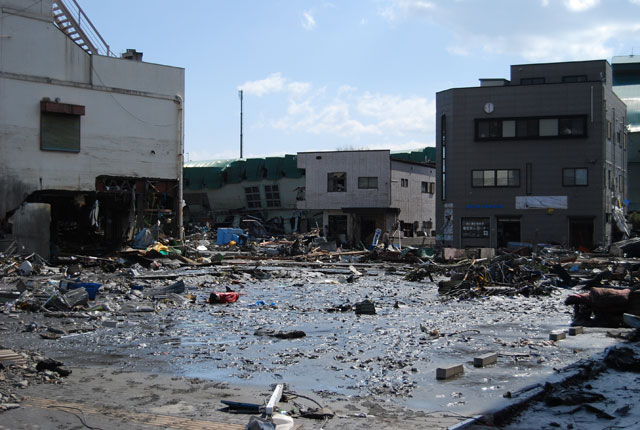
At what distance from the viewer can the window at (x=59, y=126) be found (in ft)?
101

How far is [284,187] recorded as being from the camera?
62.4 meters

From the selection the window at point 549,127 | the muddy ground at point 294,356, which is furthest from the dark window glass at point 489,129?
the muddy ground at point 294,356

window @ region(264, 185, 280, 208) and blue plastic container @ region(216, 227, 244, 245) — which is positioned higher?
window @ region(264, 185, 280, 208)

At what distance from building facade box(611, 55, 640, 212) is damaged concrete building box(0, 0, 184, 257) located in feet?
A: 149

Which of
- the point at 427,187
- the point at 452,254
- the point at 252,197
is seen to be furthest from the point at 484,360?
the point at 252,197

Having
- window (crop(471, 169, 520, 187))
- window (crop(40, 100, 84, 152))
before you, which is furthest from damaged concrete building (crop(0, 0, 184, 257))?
window (crop(471, 169, 520, 187))

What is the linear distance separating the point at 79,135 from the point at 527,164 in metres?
29.2

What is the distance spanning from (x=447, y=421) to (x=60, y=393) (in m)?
4.43

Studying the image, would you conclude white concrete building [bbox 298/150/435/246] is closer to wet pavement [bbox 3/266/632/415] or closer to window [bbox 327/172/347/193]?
window [bbox 327/172/347/193]

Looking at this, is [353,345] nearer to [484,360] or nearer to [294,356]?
[294,356]

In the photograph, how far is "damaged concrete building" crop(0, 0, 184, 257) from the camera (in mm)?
29906

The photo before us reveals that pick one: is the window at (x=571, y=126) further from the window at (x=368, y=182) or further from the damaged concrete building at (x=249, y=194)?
the damaged concrete building at (x=249, y=194)

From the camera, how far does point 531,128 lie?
145ft

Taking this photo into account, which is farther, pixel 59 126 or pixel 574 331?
pixel 59 126
